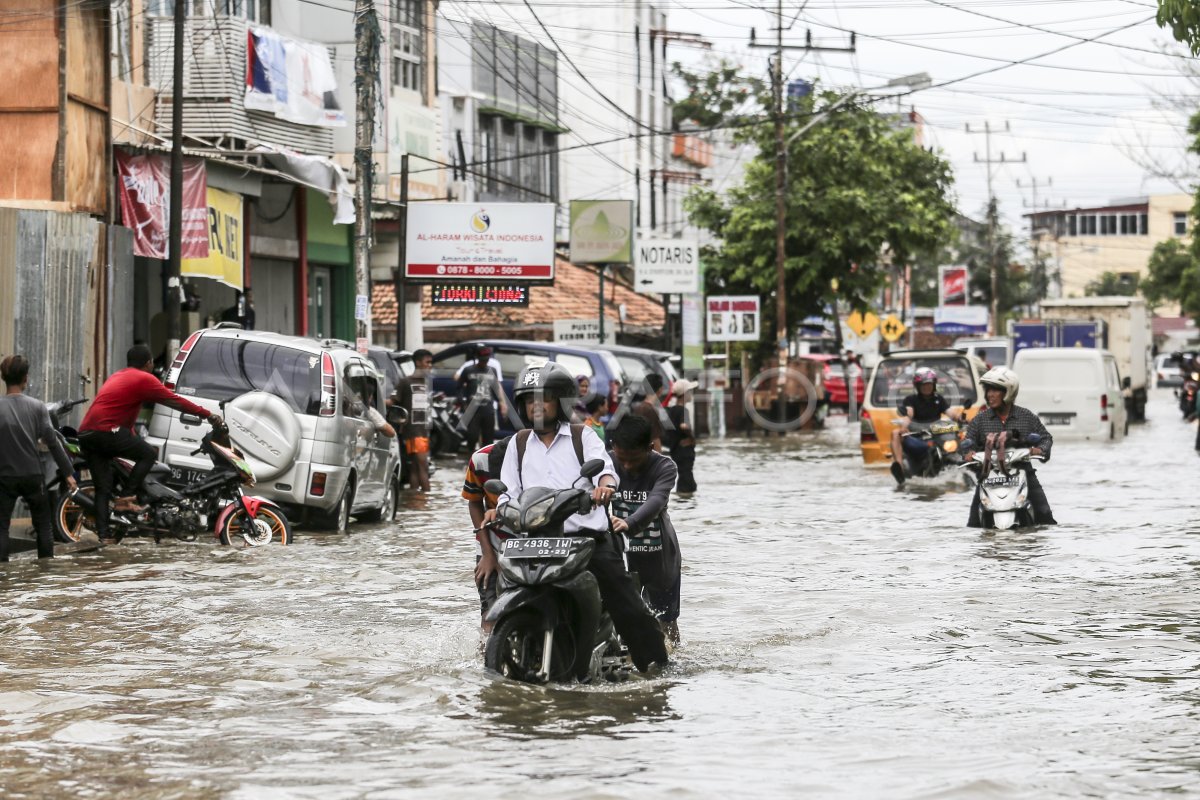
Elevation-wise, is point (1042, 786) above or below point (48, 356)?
below

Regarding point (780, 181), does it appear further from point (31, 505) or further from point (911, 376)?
point (31, 505)

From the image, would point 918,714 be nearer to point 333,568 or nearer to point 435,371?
point 333,568

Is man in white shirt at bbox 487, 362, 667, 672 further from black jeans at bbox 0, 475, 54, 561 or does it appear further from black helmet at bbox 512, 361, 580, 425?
black jeans at bbox 0, 475, 54, 561

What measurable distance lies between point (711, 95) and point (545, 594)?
61273mm

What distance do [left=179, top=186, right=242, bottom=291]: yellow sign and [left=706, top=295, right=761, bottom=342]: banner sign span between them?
18.0 m

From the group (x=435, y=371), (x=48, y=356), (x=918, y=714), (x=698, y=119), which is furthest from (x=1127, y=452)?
(x=698, y=119)

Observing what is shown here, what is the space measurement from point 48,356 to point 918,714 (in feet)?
39.6

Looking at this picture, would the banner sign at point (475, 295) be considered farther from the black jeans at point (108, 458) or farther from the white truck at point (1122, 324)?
the black jeans at point (108, 458)

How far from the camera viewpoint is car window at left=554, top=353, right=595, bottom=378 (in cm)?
3186

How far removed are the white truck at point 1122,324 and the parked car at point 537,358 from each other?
21692 mm

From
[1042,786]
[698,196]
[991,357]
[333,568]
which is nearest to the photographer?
[1042,786]

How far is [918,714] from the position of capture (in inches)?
350

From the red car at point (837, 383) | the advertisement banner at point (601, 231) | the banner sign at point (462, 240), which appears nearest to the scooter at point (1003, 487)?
the banner sign at point (462, 240)

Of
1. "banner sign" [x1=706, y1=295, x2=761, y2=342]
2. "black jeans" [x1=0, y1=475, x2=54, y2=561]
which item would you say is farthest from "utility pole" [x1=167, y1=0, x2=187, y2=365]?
"banner sign" [x1=706, y1=295, x2=761, y2=342]
